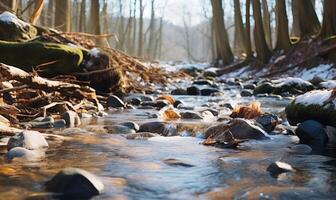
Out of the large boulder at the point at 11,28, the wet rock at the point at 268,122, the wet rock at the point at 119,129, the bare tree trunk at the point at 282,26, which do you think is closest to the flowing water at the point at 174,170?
the wet rock at the point at 119,129

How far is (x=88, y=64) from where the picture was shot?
810 centimetres

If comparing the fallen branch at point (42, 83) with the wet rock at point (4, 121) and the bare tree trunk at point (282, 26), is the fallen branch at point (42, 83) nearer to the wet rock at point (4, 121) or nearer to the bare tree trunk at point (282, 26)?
the wet rock at point (4, 121)

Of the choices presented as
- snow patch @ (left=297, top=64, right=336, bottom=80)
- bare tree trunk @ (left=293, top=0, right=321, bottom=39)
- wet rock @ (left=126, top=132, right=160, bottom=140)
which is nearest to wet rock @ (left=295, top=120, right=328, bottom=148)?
wet rock @ (left=126, top=132, right=160, bottom=140)

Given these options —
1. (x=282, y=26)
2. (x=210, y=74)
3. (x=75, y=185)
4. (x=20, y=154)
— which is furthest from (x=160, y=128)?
(x=210, y=74)

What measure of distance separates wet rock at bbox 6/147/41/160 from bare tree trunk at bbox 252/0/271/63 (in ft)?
52.7

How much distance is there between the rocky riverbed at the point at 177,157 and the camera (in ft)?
8.27

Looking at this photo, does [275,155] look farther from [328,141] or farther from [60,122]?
[60,122]

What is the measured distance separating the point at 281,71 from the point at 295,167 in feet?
42.0

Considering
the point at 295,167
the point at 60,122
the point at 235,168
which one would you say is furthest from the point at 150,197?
the point at 60,122

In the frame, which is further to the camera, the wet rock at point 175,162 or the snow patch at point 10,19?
the snow patch at point 10,19

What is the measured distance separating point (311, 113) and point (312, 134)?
0.42 metres

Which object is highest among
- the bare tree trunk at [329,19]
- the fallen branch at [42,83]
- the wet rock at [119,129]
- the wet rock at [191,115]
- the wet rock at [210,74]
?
the bare tree trunk at [329,19]

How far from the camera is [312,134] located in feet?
13.9

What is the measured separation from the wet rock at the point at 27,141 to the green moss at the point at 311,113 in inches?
103
